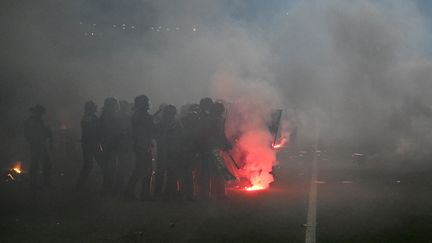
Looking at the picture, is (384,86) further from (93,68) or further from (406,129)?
(93,68)

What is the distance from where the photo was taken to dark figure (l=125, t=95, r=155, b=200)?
8.96 metres

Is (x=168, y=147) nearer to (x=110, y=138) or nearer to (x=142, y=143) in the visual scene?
(x=142, y=143)

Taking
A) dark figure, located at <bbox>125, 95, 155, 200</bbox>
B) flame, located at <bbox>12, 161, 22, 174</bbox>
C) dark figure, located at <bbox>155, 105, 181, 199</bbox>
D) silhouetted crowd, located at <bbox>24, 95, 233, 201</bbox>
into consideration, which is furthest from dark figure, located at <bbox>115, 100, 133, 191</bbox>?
flame, located at <bbox>12, 161, 22, 174</bbox>

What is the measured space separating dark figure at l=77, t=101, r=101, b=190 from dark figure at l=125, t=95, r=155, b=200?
1243mm

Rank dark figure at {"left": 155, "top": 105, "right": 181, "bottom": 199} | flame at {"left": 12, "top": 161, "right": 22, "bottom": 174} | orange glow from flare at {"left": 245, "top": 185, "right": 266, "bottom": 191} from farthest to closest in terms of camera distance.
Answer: flame at {"left": 12, "top": 161, "right": 22, "bottom": 174} → orange glow from flare at {"left": 245, "top": 185, "right": 266, "bottom": 191} → dark figure at {"left": 155, "top": 105, "right": 181, "bottom": 199}

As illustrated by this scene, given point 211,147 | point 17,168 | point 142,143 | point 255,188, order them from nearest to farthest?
point 142,143, point 211,147, point 255,188, point 17,168

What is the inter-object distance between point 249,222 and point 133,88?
1696 centimetres

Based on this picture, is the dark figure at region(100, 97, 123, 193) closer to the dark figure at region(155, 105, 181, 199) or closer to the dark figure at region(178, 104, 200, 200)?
the dark figure at region(155, 105, 181, 199)

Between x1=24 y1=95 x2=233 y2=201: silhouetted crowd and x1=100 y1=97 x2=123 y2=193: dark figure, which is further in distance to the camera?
x1=100 y1=97 x2=123 y2=193: dark figure

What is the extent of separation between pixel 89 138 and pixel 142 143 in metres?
1.54

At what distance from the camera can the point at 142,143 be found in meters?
9.01

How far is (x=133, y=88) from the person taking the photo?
75.8 ft

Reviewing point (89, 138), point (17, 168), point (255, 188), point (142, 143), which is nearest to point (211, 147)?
point (142, 143)

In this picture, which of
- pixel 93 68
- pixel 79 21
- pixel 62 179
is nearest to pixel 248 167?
pixel 62 179
